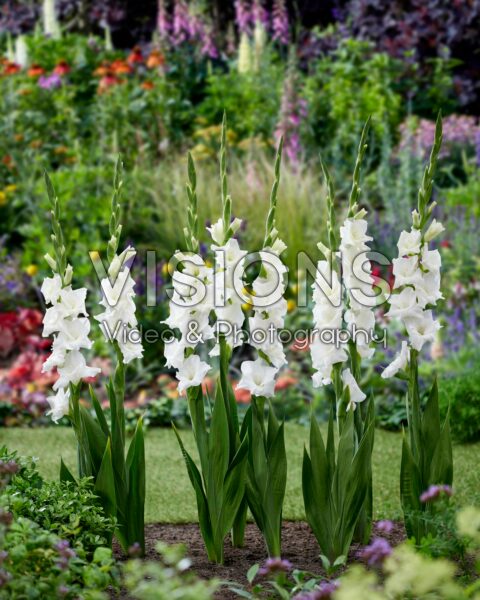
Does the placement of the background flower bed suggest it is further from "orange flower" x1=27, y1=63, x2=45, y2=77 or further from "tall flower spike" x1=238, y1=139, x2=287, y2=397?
"tall flower spike" x1=238, y1=139, x2=287, y2=397

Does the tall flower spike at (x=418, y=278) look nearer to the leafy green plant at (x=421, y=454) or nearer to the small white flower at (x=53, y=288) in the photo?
the leafy green plant at (x=421, y=454)

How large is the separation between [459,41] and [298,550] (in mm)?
8288

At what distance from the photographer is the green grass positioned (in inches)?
157

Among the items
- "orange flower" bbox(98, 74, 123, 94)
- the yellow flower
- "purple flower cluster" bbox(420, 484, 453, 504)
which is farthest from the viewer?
"orange flower" bbox(98, 74, 123, 94)

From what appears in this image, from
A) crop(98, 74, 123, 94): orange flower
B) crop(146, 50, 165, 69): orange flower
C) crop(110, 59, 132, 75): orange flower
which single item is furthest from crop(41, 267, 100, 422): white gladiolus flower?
crop(146, 50, 165, 69): orange flower

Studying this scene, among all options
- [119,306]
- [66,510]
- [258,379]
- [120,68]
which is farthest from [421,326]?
[120,68]

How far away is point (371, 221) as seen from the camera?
297 inches

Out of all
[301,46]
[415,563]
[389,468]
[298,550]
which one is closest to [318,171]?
[301,46]

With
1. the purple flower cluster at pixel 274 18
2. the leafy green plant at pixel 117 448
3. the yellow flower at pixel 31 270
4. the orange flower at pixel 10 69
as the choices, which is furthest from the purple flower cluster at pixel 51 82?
the leafy green plant at pixel 117 448

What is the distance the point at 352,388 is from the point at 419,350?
9.7 inches

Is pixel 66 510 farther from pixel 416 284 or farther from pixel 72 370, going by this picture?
pixel 416 284

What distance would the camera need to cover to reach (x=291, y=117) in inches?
338

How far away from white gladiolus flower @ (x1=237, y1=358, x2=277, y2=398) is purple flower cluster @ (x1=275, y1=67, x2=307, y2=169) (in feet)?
18.4

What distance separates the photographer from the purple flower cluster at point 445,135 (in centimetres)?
855
